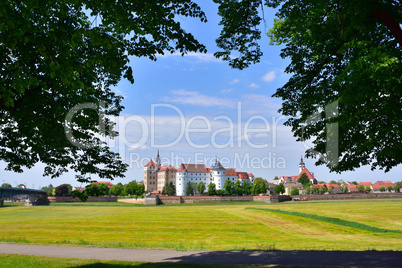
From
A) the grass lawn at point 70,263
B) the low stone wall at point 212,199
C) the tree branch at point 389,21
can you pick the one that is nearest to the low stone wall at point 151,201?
the low stone wall at point 212,199

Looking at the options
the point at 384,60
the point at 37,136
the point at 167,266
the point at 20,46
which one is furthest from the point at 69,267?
the point at 384,60

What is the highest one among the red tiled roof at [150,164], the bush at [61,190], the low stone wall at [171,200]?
the red tiled roof at [150,164]

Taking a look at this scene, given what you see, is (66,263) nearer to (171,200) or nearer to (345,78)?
(345,78)

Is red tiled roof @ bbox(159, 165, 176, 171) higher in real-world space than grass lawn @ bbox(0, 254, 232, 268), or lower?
higher

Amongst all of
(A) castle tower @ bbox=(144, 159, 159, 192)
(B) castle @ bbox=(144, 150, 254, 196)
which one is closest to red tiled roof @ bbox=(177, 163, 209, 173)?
(B) castle @ bbox=(144, 150, 254, 196)

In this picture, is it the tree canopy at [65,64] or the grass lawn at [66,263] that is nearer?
the tree canopy at [65,64]

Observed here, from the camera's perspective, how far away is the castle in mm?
173750

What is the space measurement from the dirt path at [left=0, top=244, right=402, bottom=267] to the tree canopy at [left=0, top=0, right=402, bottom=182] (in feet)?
11.8

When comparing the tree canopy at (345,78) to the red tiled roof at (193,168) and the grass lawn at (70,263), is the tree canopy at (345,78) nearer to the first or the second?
the grass lawn at (70,263)

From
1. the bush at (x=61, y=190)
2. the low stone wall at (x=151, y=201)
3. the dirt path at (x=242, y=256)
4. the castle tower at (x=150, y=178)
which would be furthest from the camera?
the castle tower at (x=150, y=178)

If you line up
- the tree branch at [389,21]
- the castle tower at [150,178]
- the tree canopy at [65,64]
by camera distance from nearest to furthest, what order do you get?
the tree canopy at [65,64]
the tree branch at [389,21]
the castle tower at [150,178]

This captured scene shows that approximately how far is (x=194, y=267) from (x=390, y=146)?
28.7 ft

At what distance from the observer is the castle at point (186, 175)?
174 m

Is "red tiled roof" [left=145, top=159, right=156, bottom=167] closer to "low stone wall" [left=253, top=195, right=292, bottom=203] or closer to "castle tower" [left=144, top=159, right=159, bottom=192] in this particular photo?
"castle tower" [left=144, top=159, right=159, bottom=192]
